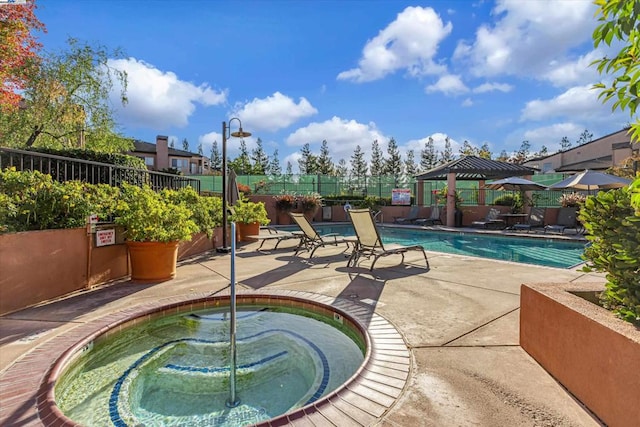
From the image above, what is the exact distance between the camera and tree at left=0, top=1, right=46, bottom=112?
896cm

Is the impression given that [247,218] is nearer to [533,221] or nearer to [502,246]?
[502,246]

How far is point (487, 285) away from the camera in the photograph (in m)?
4.33

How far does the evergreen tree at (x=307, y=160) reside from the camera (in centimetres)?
5109

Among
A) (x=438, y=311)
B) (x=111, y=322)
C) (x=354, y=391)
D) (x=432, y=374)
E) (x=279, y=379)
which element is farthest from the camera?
(x=438, y=311)

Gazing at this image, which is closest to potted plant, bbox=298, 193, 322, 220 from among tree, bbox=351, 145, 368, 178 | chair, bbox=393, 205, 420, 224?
chair, bbox=393, 205, 420, 224

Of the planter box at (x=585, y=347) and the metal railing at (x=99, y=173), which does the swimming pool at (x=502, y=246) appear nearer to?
the planter box at (x=585, y=347)

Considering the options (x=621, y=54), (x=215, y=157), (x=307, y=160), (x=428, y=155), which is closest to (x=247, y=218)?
(x=621, y=54)

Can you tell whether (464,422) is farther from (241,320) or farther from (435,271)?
(435,271)

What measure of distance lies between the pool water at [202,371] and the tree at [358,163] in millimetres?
48186

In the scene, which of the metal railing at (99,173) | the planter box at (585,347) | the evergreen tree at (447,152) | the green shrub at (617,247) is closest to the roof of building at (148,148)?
the evergreen tree at (447,152)

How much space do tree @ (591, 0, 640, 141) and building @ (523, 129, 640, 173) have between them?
2083 centimetres

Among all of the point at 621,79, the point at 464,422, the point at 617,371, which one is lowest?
the point at 464,422

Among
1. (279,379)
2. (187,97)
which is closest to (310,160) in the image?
(187,97)

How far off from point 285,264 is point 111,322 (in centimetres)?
320
